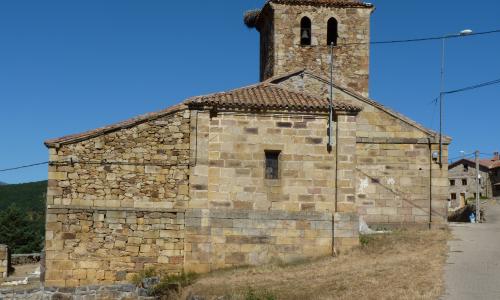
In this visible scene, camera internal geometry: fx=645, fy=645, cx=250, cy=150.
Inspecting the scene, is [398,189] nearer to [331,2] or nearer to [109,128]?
[331,2]

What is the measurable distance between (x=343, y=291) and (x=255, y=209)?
4.78 metres

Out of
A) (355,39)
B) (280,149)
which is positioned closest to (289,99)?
(280,149)

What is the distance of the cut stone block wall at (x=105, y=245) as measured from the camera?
50.0 feet

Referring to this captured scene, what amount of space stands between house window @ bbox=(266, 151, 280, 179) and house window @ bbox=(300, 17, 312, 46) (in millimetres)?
8388

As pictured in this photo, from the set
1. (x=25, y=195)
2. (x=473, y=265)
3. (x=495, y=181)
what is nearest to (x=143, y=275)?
(x=473, y=265)

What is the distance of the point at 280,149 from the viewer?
16203 millimetres

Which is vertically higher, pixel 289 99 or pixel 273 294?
pixel 289 99

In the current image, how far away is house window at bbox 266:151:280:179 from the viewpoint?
16.2m

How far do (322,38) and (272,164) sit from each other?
874 centimetres

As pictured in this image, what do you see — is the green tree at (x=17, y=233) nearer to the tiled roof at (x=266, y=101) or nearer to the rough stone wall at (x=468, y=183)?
the tiled roof at (x=266, y=101)

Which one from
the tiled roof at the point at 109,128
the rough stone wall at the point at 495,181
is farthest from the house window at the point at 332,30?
the rough stone wall at the point at 495,181

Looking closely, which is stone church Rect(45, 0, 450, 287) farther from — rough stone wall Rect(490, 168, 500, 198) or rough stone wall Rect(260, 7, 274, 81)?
rough stone wall Rect(490, 168, 500, 198)

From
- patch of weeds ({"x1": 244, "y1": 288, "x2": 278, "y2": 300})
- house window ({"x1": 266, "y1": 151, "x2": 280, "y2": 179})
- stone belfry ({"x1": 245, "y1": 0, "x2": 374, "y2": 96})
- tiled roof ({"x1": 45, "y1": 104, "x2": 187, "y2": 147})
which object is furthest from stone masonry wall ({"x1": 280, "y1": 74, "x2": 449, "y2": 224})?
patch of weeds ({"x1": 244, "y1": 288, "x2": 278, "y2": 300})

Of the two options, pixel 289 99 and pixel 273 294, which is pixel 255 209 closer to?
pixel 289 99
